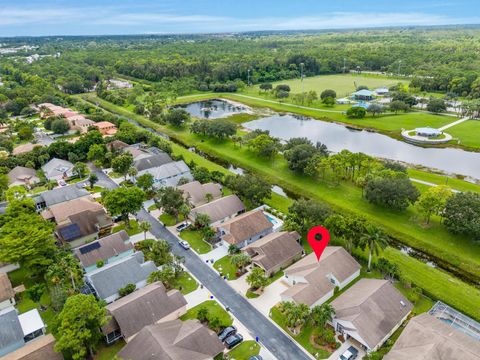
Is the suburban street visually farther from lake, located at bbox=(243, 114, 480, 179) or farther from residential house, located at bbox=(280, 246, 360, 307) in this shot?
lake, located at bbox=(243, 114, 480, 179)

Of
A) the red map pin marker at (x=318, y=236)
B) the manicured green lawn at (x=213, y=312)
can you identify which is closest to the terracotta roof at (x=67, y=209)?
the manicured green lawn at (x=213, y=312)

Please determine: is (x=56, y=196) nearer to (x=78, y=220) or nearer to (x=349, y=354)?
(x=78, y=220)

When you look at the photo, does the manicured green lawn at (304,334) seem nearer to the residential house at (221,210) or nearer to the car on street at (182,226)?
the residential house at (221,210)

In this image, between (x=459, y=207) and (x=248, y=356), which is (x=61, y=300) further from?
(x=459, y=207)

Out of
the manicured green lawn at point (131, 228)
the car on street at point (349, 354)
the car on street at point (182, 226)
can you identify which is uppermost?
the car on street at point (182, 226)

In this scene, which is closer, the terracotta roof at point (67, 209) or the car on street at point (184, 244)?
the car on street at point (184, 244)

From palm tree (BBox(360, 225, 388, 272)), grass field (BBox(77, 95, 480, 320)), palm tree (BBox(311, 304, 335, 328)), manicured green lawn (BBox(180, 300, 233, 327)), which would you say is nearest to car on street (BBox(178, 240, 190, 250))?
manicured green lawn (BBox(180, 300, 233, 327))

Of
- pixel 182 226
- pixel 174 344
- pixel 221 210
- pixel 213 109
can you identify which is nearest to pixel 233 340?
pixel 174 344
